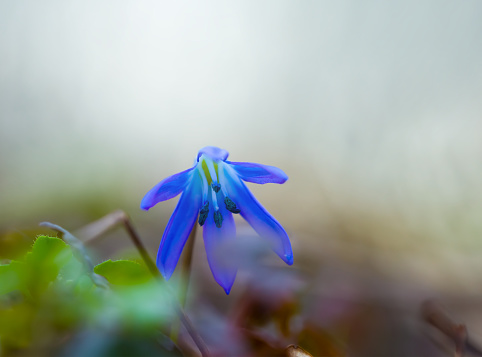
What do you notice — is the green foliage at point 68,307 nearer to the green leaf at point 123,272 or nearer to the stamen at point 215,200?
the green leaf at point 123,272

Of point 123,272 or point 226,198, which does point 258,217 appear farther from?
point 123,272

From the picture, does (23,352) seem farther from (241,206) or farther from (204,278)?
(204,278)

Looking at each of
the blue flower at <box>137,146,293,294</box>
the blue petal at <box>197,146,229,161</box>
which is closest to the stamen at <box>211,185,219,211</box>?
the blue flower at <box>137,146,293,294</box>

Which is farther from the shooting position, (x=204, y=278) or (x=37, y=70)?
(x=37, y=70)

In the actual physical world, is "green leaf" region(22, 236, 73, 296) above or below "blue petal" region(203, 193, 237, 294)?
above

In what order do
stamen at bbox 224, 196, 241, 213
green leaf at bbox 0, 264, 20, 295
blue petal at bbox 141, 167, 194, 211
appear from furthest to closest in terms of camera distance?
stamen at bbox 224, 196, 241, 213 → blue petal at bbox 141, 167, 194, 211 → green leaf at bbox 0, 264, 20, 295

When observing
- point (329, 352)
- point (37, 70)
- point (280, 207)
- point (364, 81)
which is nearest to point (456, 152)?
point (364, 81)

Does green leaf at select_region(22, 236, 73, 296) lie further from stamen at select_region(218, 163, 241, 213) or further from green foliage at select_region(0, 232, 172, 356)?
stamen at select_region(218, 163, 241, 213)
